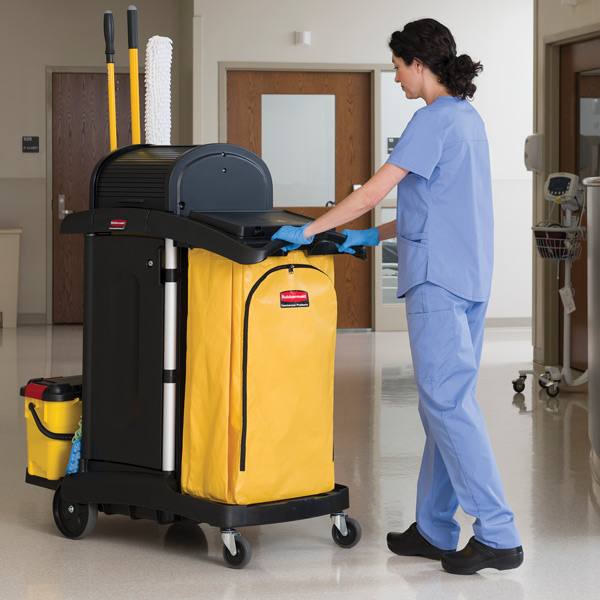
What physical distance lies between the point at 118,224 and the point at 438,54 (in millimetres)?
1018

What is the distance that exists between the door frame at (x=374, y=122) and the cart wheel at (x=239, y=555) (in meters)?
5.60

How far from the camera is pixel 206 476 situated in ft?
9.00

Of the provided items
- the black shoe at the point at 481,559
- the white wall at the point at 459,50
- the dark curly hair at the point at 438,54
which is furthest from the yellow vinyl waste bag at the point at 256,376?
the white wall at the point at 459,50

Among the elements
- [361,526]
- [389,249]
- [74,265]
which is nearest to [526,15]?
[389,249]

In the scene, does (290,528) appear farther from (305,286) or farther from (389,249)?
(389,249)

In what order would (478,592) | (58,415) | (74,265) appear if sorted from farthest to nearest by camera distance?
(74,265) < (58,415) < (478,592)

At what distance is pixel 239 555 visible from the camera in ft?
8.87

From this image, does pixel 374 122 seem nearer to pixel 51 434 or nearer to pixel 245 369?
pixel 51 434

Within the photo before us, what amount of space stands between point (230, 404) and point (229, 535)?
36 cm

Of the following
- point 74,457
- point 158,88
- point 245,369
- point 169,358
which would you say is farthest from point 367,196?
point 74,457

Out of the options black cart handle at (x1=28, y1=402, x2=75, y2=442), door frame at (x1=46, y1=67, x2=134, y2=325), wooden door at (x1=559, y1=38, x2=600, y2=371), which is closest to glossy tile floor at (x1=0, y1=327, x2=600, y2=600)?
black cart handle at (x1=28, y1=402, x2=75, y2=442)

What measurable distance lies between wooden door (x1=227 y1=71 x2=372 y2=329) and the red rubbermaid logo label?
17.0ft

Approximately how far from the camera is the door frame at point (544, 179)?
6414mm

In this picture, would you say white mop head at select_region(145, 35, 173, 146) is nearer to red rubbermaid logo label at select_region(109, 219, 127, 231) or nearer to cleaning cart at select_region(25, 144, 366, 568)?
cleaning cart at select_region(25, 144, 366, 568)
